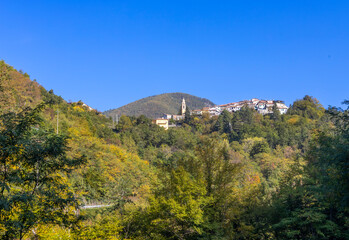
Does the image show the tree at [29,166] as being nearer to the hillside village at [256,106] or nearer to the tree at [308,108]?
the tree at [308,108]

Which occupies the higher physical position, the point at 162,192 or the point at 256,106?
the point at 256,106

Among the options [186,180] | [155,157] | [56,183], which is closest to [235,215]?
[186,180]

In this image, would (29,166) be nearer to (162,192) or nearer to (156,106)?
(162,192)

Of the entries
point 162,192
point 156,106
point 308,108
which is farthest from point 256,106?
point 162,192

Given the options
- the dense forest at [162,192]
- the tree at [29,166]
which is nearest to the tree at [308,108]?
the dense forest at [162,192]

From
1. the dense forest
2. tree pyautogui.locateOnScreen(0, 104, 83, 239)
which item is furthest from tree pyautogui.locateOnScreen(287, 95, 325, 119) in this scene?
tree pyautogui.locateOnScreen(0, 104, 83, 239)

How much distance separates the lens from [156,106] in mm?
164250

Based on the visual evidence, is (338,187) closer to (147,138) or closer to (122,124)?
(147,138)

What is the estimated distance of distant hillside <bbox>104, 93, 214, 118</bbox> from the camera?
511 ft

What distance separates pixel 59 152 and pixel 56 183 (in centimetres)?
76

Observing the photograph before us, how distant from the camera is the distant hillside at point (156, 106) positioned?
511ft

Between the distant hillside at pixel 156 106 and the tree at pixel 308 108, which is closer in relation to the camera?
the tree at pixel 308 108

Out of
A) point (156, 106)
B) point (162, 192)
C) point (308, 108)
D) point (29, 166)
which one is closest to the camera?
point (29, 166)

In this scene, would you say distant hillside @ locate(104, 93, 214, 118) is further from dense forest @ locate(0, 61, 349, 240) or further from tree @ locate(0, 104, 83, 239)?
tree @ locate(0, 104, 83, 239)
